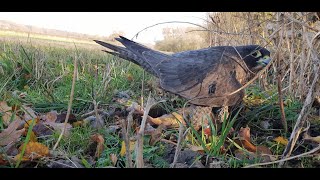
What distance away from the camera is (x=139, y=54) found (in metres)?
3.00

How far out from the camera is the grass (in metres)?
1.96

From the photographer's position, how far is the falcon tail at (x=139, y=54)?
2.96 metres

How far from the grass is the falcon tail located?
19cm

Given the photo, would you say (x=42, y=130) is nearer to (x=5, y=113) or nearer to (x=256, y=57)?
(x=5, y=113)

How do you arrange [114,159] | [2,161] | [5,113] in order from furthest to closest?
1. [5,113]
2. [114,159]
3. [2,161]

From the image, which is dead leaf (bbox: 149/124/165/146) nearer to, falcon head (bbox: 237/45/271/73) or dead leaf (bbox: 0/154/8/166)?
dead leaf (bbox: 0/154/8/166)

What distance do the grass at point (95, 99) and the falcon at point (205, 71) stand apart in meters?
0.18

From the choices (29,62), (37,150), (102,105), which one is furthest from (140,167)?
(29,62)

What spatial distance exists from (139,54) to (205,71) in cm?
62

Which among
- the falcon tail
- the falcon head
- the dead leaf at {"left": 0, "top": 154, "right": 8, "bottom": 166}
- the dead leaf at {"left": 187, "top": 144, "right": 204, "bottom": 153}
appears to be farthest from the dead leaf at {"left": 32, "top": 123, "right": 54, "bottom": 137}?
the falcon head

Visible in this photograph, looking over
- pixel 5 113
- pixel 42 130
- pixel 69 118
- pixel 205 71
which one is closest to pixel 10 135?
pixel 42 130
